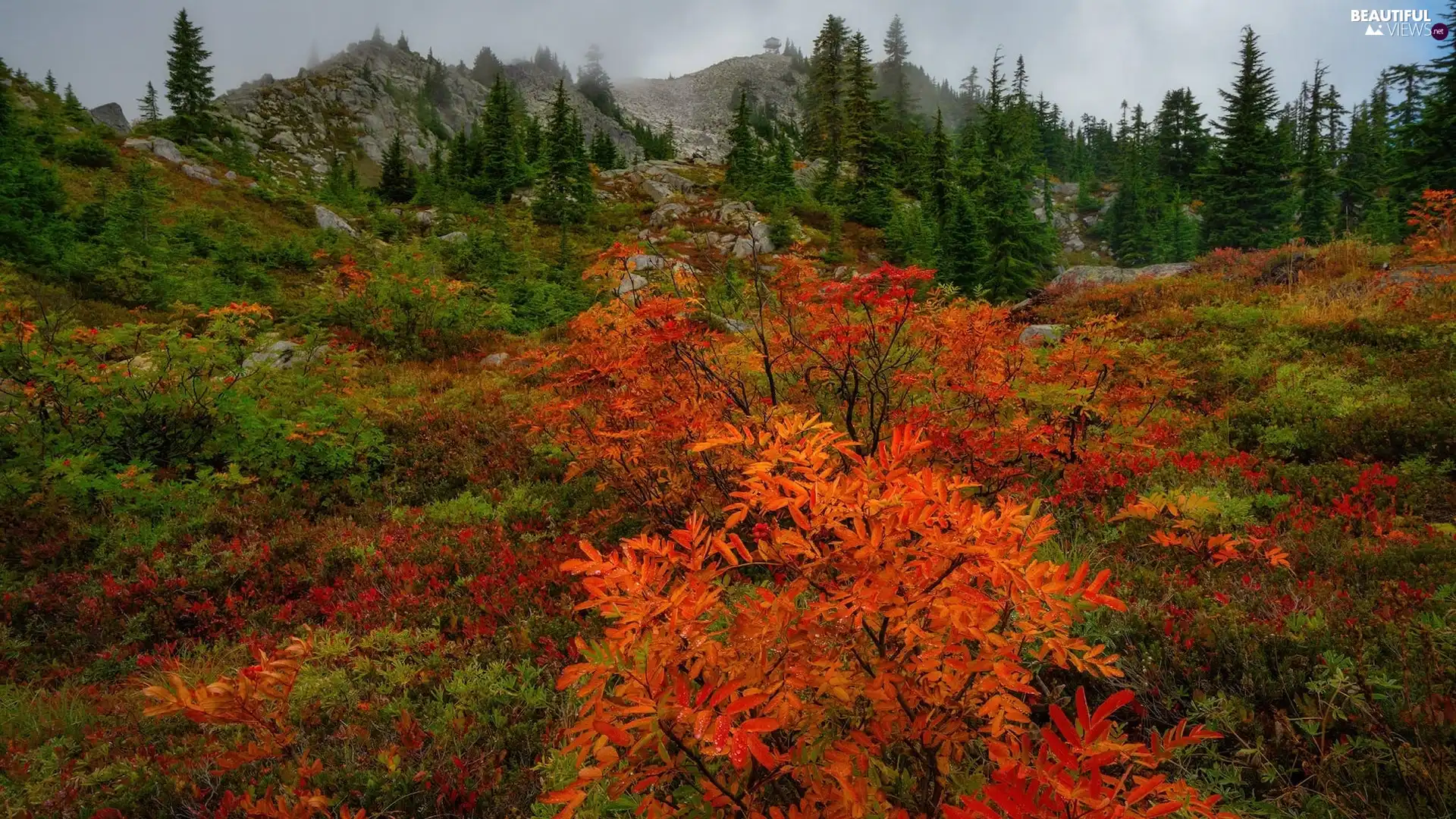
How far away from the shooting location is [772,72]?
14150 cm

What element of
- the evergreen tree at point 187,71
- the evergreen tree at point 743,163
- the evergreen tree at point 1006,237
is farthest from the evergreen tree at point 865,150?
the evergreen tree at point 187,71

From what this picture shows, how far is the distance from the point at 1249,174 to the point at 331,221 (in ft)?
139

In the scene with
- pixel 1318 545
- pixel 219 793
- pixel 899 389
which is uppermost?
pixel 899 389

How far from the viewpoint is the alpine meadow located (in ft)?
6.33

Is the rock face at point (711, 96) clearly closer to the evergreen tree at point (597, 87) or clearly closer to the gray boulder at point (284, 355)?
the evergreen tree at point (597, 87)

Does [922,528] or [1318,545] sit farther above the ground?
[922,528]

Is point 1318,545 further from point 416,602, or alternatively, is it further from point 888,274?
point 416,602

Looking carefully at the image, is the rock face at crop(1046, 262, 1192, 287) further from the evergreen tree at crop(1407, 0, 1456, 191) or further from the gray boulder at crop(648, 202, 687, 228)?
the gray boulder at crop(648, 202, 687, 228)

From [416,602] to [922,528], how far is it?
15.8 ft

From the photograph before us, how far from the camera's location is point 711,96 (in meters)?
133

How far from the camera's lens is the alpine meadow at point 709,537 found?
1.93m

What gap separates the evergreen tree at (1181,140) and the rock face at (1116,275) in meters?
38.4

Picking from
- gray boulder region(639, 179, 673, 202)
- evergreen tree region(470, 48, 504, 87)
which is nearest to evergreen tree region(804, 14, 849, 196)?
gray boulder region(639, 179, 673, 202)

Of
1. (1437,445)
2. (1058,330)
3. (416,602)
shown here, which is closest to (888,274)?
(416,602)
